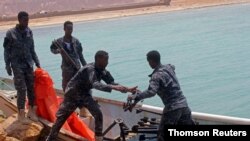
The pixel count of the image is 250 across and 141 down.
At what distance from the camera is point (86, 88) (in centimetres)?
590

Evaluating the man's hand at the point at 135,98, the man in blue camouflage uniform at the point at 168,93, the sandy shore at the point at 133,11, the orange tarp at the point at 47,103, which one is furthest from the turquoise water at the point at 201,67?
the sandy shore at the point at 133,11

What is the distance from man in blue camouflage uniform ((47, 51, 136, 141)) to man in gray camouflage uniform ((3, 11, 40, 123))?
2.95ft

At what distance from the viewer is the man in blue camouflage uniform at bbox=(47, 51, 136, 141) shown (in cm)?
569

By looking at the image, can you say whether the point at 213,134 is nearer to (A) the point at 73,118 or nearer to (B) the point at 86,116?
(A) the point at 73,118

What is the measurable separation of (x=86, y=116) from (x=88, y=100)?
2126mm

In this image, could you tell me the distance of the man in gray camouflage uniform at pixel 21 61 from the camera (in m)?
6.73

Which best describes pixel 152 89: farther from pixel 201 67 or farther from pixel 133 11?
pixel 133 11

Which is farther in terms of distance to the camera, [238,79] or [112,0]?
[112,0]

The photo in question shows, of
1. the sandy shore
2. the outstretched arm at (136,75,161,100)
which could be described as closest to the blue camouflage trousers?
the outstretched arm at (136,75,161,100)

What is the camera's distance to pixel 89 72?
225 inches

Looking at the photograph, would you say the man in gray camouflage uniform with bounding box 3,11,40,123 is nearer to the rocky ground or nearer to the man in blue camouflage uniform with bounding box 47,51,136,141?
the rocky ground

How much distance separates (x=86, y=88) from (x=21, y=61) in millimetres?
1529

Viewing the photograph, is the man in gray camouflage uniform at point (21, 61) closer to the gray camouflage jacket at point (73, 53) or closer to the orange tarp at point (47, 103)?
the orange tarp at point (47, 103)

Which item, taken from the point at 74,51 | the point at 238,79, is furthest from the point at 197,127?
the point at 238,79
